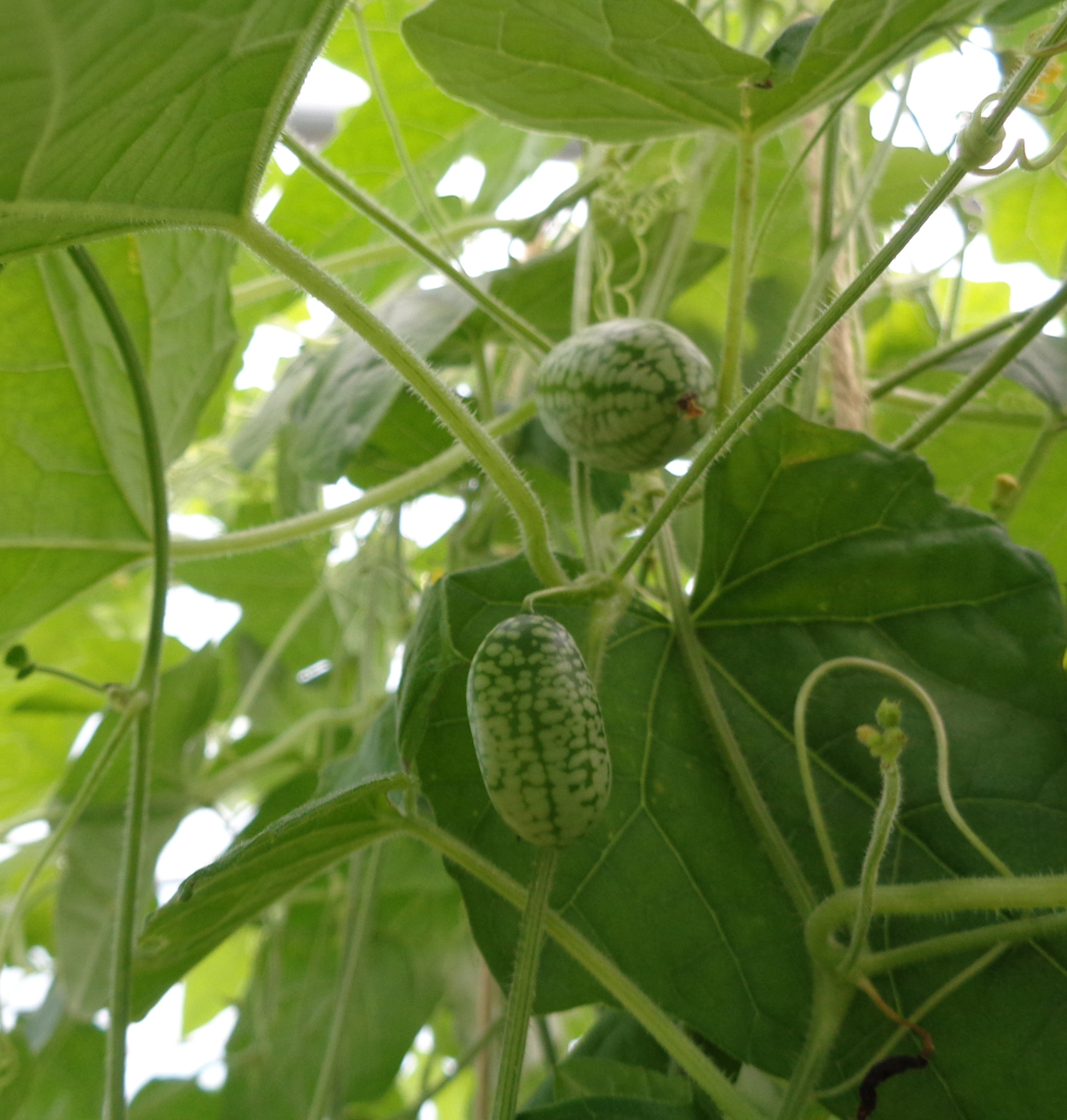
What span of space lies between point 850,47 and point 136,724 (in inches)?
27.2

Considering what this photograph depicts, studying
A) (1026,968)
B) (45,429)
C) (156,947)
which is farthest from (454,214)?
(1026,968)

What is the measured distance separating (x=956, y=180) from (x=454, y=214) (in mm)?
934

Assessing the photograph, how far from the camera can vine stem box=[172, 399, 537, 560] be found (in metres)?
0.90

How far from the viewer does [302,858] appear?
2.20 feet

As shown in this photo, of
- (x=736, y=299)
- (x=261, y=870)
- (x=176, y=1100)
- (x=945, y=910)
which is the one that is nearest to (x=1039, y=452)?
(x=736, y=299)

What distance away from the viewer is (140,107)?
47 centimetres

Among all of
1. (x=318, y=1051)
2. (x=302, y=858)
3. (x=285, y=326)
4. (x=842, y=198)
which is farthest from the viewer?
(x=285, y=326)

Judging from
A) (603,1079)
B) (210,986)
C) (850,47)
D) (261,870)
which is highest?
(850,47)

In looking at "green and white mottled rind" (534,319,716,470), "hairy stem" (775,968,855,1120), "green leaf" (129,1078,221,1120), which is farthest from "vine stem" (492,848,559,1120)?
"green leaf" (129,1078,221,1120)

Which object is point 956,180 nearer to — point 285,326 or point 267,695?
point 267,695

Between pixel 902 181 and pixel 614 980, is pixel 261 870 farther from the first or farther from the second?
pixel 902 181

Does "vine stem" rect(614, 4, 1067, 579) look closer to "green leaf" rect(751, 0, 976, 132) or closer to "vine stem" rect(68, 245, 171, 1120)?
"green leaf" rect(751, 0, 976, 132)

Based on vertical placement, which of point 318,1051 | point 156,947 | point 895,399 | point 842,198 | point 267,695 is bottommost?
point 318,1051

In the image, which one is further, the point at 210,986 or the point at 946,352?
the point at 210,986
